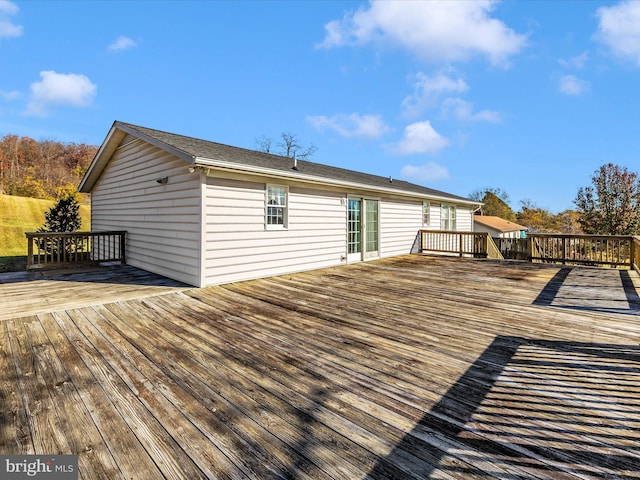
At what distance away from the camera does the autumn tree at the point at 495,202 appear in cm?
3584

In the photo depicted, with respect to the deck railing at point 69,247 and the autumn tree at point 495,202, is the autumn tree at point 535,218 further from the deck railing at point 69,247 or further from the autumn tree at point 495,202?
the deck railing at point 69,247

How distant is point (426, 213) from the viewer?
41.2 ft

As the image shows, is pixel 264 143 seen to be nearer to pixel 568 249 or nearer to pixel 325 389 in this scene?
pixel 568 249

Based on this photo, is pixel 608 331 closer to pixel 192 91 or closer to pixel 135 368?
pixel 135 368

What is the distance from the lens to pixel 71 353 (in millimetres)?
2891

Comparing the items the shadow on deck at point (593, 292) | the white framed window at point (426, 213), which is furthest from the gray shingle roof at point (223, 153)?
the shadow on deck at point (593, 292)

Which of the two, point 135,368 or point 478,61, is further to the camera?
point 478,61

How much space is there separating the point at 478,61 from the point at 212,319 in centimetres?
1520

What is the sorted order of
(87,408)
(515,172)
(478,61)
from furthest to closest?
(515,172) < (478,61) < (87,408)

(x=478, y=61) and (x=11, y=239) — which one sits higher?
(x=478, y=61)

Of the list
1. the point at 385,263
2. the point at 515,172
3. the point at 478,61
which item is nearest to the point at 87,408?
the point at 385,263

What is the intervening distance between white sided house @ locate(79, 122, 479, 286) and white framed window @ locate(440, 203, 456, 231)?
370 cm

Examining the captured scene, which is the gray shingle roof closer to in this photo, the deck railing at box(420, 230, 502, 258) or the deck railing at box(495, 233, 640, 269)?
the deck railing at box(420, 230, 502, 258)

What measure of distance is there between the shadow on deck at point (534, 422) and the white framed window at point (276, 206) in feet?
17.0
